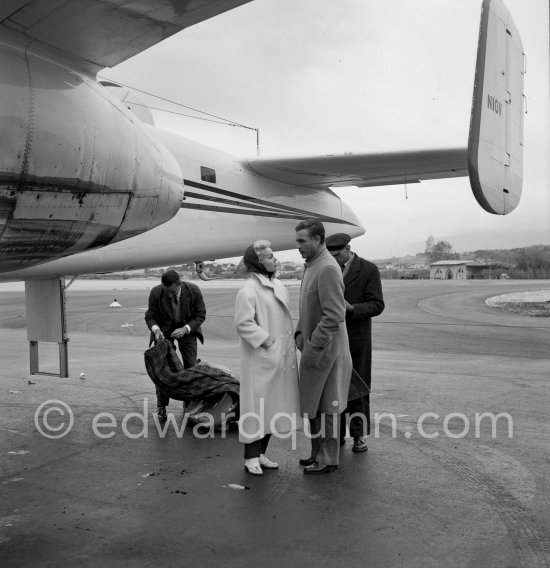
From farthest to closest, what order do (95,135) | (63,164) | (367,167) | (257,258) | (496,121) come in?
(367,167)
(496,121)
(257,258)
(95,135)
(63,164)

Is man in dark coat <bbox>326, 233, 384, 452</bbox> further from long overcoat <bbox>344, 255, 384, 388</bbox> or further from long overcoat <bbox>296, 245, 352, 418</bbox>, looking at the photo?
long overcoat <bbox>296, 245, 352, 418</bbox>

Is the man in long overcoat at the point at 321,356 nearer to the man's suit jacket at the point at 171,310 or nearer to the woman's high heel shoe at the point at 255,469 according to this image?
the woman's high heel shoe at the point at 255,469

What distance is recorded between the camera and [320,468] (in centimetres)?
421

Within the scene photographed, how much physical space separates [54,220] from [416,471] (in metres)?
2.84

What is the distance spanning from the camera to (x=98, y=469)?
14.2 ft

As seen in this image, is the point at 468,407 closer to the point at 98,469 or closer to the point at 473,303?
the point at 98,469

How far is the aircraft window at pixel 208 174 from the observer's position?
6.76m

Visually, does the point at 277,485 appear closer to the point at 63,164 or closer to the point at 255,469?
the point at 255,469

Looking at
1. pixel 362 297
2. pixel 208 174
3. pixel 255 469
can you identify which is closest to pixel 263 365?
pixel 255 469

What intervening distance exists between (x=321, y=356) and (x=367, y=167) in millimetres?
3880

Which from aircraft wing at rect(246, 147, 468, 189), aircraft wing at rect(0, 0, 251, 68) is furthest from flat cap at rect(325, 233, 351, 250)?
aircraft wing at rect(246, 147, 468, 189)

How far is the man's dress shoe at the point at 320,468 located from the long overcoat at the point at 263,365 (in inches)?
13.0

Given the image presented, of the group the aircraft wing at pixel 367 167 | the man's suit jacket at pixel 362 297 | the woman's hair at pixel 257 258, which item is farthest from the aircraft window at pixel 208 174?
the woman's hair at pixel 257 258

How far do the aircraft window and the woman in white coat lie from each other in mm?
2746
